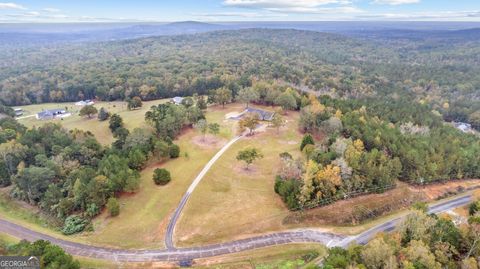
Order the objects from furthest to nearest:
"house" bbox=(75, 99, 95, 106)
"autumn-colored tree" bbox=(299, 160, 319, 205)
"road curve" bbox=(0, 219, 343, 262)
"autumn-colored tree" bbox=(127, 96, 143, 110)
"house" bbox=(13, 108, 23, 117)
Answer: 1. "house" bbox=(75, 99, 95, 106)
2. "house" bbox=(13, 108, 23, 117)
3. "autumn-colored tree" bbox=(127, 96, 143, 110)
4. "autumn-colored tree" bbox=(299, 160, 319, 205)
5. "road curve" bbox=(0, 219, 343, 262)

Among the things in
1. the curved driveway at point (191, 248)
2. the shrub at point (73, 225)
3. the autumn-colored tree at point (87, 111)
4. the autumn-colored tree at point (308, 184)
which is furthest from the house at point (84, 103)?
the autumn-colored tree at point (308, 184)

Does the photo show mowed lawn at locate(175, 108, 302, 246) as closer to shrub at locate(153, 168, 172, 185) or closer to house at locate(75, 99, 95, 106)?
shrub at locate(153, 168, 172, 185)

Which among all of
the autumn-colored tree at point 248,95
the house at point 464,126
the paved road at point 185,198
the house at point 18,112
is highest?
the autumn-colored tree at point 248,95

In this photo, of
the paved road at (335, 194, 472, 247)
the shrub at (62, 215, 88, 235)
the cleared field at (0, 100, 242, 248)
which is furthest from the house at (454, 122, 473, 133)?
the shrub at (62, 215, 88, 235)

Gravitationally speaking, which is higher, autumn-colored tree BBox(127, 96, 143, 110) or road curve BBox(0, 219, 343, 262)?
autumn-colored tree BBox(127, 96, 143, 110)

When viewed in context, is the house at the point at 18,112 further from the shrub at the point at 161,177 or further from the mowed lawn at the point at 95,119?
the shrub at the point at 161,177

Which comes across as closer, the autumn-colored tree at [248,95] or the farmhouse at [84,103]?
the autumn-colored tree at [248,95]
